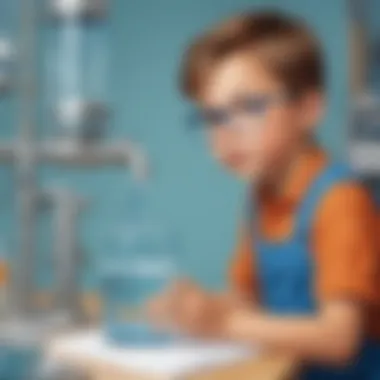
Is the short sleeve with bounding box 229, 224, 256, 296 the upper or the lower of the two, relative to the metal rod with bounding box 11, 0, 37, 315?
lower

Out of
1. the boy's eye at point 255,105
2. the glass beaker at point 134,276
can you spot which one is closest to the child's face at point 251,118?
the boy's eye at point 255,105

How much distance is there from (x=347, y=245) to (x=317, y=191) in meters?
0.07

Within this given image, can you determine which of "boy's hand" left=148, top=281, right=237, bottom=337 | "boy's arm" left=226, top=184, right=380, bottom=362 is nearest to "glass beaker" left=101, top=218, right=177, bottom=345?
"boy's hand" left=148, top=281, right=237, bottom=337

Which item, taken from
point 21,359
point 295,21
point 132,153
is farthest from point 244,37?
point 21,359

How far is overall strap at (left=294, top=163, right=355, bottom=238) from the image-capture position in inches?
38.6

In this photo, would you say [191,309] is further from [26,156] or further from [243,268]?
[26,156]

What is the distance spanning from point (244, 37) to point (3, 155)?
1.05 ft

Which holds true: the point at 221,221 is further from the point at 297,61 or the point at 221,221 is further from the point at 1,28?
the point at 1,28

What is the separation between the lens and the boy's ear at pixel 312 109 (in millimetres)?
988

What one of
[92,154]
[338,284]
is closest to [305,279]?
[338,284]

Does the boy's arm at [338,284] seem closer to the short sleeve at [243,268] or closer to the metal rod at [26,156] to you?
the short sleeve at [243,268]

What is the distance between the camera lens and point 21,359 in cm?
106

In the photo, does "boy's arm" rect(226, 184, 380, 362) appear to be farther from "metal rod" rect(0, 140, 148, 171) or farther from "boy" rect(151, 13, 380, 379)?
"metal rod" rect(0, 140, 148, 171)

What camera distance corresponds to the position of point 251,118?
3.33 feet
